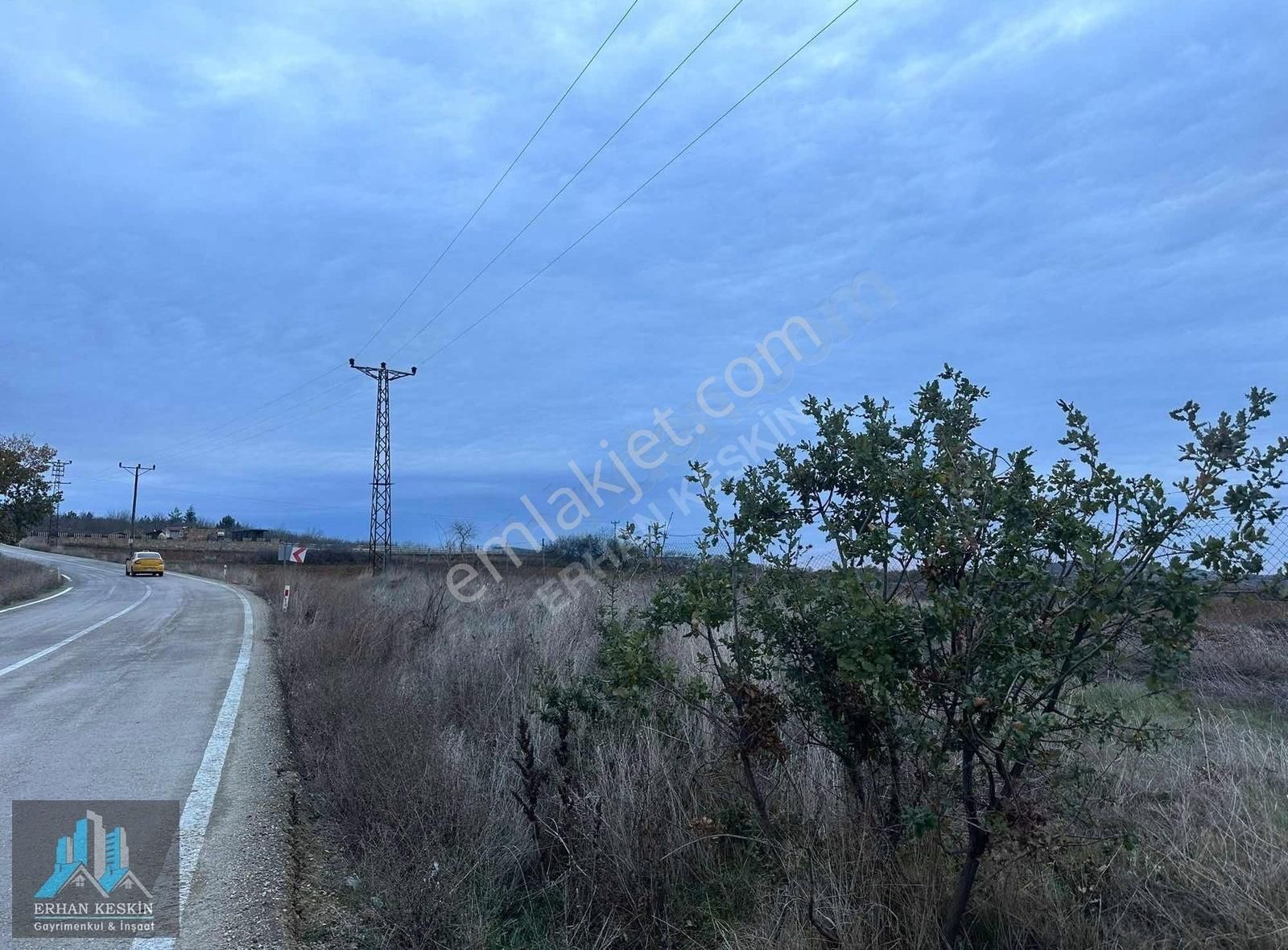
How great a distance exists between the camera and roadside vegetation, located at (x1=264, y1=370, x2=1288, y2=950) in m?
2.96

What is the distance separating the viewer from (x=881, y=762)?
3840mm

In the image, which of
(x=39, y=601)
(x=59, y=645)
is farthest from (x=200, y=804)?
(x=39, y=601)

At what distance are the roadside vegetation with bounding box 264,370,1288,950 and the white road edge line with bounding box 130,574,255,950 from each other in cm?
63

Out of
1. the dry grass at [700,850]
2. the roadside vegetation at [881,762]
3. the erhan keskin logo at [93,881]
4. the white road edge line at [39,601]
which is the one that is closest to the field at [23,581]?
the white road edge line at [39,601]

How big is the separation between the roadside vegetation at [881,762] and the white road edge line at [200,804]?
2.08 feet

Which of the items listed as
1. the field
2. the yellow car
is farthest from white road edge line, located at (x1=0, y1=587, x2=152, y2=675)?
the yellow car

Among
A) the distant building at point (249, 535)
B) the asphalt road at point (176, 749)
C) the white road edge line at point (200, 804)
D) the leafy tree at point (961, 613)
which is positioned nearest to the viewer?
the leafy tree at point (961, 613)

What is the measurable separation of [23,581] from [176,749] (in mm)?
31453

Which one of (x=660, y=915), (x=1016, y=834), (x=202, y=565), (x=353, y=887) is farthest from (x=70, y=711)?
(x=202, y=565)

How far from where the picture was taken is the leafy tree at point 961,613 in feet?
9.38

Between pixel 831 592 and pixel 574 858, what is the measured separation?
1997 mm

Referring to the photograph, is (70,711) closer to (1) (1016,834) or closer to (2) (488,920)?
(2) (488,920)

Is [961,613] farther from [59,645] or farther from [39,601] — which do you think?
[39,601]

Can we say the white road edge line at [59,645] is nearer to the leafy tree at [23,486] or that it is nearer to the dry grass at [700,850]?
the dry grass at [700,850]
